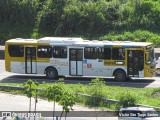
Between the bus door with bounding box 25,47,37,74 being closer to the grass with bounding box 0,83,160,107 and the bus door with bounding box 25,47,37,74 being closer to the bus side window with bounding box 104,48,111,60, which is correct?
the grass with bounding box 0,83,160,107

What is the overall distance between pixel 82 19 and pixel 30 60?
15833 millimetres

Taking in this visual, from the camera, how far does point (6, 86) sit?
29609 mm

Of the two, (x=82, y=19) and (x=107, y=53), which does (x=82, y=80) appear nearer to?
(x=107, y=53)

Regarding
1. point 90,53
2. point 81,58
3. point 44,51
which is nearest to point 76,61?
point 81,58

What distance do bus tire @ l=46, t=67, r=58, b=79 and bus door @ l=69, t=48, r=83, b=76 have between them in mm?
1182

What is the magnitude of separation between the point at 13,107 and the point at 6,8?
92.1 feet

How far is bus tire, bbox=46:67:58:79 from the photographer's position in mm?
33438

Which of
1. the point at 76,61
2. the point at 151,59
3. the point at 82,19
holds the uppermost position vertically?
the point at 82,19

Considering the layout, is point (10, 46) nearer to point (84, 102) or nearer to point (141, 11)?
point (84, 102)

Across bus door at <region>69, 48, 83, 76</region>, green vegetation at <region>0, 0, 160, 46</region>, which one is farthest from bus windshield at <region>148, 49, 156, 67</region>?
green vegetation at <region>0, 0, 160, 46</region>

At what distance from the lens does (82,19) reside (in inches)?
1903

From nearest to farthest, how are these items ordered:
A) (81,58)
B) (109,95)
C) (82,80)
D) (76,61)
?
(109,95), (81,58), (76,61), (82,80)

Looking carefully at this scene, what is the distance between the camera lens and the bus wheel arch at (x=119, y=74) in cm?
3225

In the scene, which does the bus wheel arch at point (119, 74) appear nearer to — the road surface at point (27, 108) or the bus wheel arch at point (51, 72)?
the bus wheel arch at point (51, 72)
